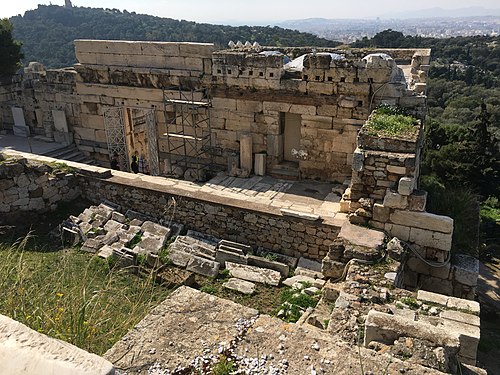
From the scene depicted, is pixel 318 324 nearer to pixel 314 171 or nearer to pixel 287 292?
pixel 287 292

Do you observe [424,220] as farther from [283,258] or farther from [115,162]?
[115,162]

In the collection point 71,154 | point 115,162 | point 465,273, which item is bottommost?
point 465,273

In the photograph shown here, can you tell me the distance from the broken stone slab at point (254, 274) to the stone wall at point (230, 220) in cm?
95

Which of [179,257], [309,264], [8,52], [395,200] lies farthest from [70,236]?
[8,52]

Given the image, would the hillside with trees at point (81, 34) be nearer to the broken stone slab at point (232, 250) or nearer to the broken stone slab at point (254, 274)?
the broken stone slab at point (232, 250)

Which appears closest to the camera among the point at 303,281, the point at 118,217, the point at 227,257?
the point at 303,281

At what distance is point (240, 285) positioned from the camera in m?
8.41

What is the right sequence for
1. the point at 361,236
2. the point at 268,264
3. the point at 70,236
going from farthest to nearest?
the point at 70,236
the point at 268,264
the point at 361,236

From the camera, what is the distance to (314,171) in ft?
38.5

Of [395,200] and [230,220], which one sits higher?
[395,200]

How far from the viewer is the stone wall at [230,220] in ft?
30.2

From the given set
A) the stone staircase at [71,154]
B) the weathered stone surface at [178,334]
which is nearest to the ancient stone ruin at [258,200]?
the weathered stone surface at [178,334]

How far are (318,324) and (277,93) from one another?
691 centimetres

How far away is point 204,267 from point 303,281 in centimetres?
206
